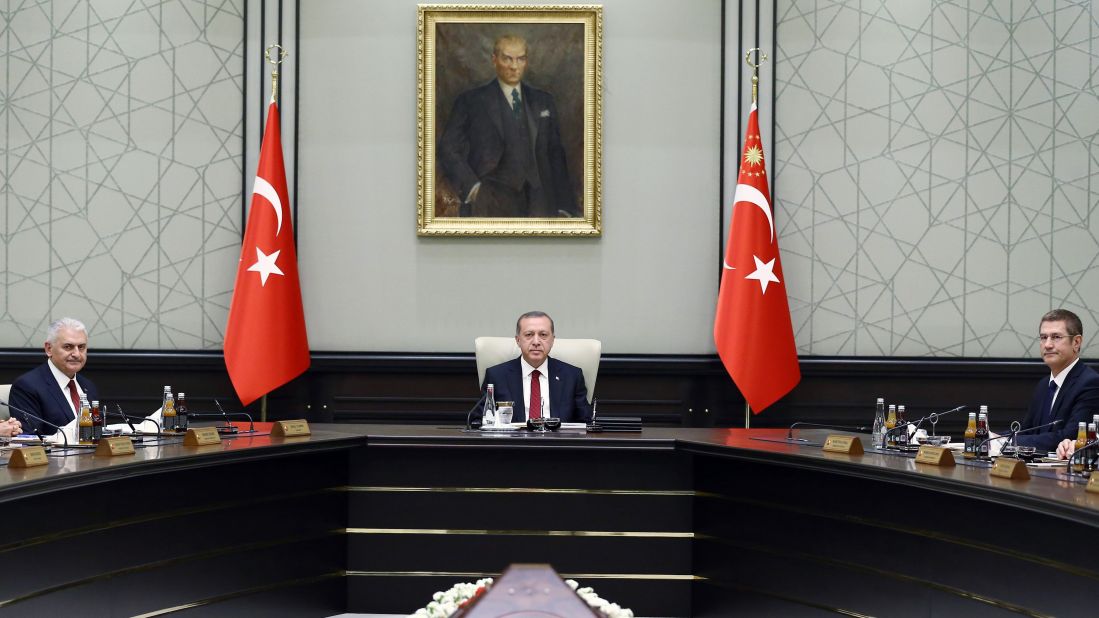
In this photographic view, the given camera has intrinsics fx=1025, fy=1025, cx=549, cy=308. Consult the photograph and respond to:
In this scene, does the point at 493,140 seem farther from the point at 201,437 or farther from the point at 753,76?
the point at 201,437

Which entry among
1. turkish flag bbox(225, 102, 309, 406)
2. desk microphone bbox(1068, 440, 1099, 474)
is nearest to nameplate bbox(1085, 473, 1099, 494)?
desk microphone bbox(1068, 440, 1099, 474)

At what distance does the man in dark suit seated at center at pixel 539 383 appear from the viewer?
4.79m

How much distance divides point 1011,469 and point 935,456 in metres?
0.35

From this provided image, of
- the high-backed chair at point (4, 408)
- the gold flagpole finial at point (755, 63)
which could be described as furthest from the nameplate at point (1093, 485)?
the high-backed chair at point (4, 408)

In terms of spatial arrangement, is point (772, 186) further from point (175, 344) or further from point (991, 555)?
point (175, 344)

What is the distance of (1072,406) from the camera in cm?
399

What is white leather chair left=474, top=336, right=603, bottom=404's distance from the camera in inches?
194

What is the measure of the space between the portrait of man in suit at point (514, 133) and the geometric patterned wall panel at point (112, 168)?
134 cm

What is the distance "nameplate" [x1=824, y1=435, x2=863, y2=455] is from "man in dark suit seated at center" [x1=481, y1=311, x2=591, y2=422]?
1360 mm

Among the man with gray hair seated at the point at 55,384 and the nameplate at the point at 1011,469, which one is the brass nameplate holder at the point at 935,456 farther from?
the man with gray hair seated at the point at 55,384

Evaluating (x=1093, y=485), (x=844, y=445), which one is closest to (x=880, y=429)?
(x=844, y=445)

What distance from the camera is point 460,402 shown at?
5.78m

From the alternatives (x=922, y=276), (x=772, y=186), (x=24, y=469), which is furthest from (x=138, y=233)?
(x=922, y=276)

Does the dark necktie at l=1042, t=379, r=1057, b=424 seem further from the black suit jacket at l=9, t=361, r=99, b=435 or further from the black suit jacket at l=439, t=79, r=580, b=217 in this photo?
the black suit jacket at l=9, t=361, r=99, b=435
